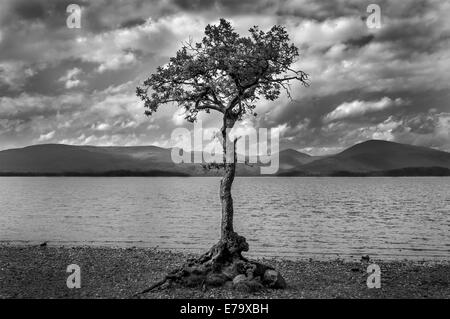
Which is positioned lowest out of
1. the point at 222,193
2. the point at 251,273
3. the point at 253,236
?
the point at 253,236

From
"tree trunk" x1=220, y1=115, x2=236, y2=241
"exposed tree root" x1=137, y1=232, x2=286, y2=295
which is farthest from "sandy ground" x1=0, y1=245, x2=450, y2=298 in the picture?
"tree trunk" x1=220, y1=115, x2=236, y2=241

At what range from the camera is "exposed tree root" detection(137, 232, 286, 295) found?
22.4 metres

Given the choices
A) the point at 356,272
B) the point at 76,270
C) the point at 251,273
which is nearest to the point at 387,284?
the point at 356,272

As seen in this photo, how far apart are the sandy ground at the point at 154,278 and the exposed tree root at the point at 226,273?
50cm

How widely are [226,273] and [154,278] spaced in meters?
5.45

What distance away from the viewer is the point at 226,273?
2319cm

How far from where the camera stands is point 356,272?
96.7 feet

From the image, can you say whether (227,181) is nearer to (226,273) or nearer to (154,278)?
(226,273)

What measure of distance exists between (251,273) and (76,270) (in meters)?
12.2

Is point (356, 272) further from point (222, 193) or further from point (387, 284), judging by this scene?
point (222, 193)

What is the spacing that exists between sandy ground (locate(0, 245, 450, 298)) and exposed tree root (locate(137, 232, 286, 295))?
0.50 meters

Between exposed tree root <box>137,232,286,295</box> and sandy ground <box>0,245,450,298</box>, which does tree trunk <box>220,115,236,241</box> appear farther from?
sandy ground <box>0,245,450,298</box>

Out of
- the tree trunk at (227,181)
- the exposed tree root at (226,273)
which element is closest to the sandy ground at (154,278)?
the exposed tree root at (226,273)

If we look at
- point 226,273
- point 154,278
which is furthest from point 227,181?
point 154,278
